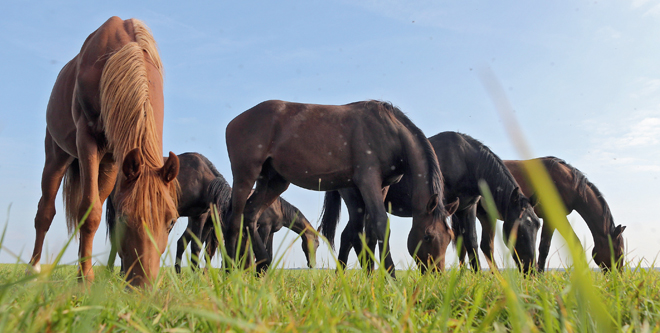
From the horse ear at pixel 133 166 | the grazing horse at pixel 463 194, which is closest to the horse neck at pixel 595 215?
the grazing horse at pixel 463 194

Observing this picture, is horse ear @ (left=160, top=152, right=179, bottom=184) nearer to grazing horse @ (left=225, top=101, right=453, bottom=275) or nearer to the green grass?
the green grass

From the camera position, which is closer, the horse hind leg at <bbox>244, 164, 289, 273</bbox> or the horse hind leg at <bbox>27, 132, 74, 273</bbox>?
the horse hind leg at <bbox>27, 132, 74, 273</bbox>

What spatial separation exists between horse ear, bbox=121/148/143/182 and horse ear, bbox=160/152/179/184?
15cm

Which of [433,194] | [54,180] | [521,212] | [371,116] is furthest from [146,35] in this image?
[521,212]

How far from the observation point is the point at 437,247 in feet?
15.0

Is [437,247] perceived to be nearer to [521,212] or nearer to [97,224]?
[521,212]

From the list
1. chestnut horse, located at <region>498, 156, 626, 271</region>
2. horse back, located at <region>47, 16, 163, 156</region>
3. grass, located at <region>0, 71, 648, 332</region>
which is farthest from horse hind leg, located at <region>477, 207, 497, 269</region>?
horse back, located at <region>47, 16, 163, 156</region>

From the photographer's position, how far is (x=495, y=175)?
20.4ft

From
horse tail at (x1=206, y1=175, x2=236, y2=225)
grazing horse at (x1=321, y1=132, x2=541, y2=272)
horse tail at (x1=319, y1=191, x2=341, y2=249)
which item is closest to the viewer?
grazing horse at (x1=321, y1=132, x2=541, y2=272)

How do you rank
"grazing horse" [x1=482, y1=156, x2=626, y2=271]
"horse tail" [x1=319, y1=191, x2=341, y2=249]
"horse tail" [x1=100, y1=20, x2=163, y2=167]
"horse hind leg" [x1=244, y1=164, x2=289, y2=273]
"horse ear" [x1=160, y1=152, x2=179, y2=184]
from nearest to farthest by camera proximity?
1. "horse ear" [x1=160, y1=152, x2=179, y2=184]
2. "horse tail" [x1=100, y1=20, x2=163, y2=167]
3. "horse hind leg" [x1=244, y1=164, x2=289, y2=273]
4. "horse tail" [x1=319, y1=191, x2=341, y2=249]
5. "grazing horse" [x1=482, y1=156, x2=626, y2=271]

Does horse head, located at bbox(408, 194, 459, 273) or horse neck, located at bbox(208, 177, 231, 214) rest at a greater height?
horse neck, located at bbox(208, 177, 231, 214)

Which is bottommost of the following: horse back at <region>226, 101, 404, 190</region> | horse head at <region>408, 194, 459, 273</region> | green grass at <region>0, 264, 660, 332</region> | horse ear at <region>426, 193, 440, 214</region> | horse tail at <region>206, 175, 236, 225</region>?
green grass at <region>0, 264, 660, 332</region>

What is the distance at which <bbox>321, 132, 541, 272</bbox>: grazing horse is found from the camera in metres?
5.87

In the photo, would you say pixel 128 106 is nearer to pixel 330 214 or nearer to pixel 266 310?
pixel 266 310
